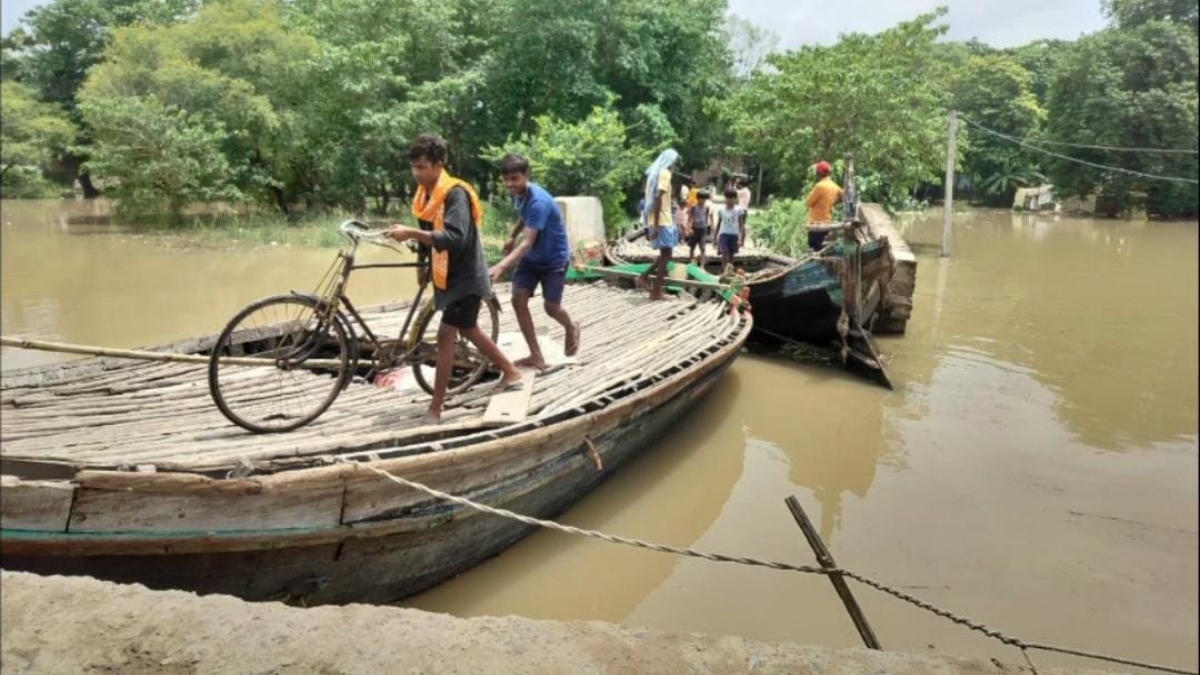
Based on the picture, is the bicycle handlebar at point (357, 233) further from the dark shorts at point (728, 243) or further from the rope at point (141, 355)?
the dark shorts at point (728, 243)

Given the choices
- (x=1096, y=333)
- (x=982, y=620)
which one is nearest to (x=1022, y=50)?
(x=1096, y=333)

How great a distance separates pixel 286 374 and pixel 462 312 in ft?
3.81

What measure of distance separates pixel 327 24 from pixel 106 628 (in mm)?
16733

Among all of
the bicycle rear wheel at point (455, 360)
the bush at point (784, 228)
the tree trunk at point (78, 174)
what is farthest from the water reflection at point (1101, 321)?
the tree trunk at point (78, 174)

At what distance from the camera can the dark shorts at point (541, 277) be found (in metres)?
4.40

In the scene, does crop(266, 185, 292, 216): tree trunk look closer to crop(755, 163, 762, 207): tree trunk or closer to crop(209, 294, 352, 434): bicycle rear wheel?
crop(755, 163, 762, 207): tree trunk

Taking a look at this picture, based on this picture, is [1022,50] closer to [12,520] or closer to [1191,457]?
[1191,457]

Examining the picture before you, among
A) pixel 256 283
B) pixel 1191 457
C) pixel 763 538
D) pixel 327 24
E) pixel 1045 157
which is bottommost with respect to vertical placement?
pixel 763 538

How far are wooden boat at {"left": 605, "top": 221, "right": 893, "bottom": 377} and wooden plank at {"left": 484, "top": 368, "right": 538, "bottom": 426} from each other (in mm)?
3907

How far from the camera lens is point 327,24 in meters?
16.3

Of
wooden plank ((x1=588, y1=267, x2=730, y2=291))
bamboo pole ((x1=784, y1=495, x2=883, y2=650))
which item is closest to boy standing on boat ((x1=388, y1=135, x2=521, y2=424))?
bamboo pole ((x1=784, y1=495, x2=883, y2=650))

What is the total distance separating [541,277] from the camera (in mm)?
4430

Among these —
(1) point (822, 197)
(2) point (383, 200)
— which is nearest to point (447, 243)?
(1) point (822, 197)

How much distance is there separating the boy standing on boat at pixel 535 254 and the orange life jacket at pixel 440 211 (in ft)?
1.91
